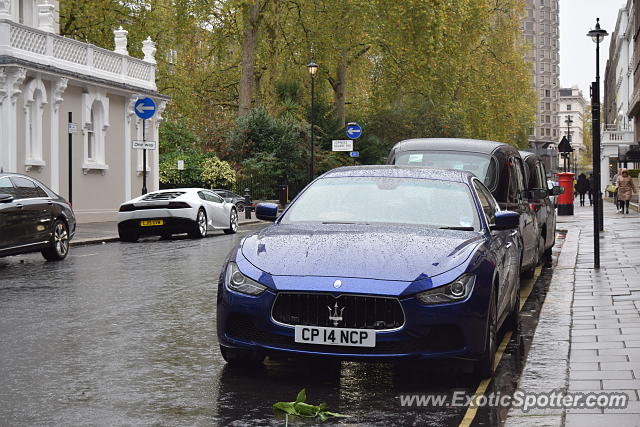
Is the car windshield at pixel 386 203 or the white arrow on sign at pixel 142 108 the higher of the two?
the white arrow on sign at pixel 142 108

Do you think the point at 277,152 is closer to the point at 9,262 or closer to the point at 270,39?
the point at 270,39

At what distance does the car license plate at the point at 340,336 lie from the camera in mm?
6496

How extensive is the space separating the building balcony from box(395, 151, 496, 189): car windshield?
19.2m

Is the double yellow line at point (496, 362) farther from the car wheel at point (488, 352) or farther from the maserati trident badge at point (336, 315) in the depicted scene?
the maserati trident badge at point (336, 315)

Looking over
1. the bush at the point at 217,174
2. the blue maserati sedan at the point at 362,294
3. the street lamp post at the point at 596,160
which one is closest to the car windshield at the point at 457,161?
the street lamp post at the point at 596,160

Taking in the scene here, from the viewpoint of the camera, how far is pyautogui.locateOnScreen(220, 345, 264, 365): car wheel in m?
6.94

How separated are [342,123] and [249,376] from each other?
48.3 meters

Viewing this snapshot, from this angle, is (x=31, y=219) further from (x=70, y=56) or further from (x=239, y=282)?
(x=70, y=56)

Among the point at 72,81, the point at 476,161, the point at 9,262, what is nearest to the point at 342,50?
the point at 72,81

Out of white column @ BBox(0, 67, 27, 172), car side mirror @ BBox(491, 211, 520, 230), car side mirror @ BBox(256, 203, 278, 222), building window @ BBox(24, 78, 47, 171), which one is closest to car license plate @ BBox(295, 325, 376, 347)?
car side mirror @ BBox(491, 211, 520, 230)

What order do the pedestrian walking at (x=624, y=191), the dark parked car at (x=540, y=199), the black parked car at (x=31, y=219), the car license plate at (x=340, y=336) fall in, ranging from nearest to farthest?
the car license plate at (x=340, y=336) < the dark parked car at (x=540, y=199) < the black parked car at (x=31, y=219) < the pedestrian walking at (x=624, y=191)

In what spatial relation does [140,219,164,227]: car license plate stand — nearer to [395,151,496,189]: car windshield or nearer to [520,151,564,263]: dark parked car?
[520,151,564,263]: dark parked car

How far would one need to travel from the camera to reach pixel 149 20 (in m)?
47.6

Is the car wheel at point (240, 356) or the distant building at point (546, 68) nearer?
the car wheel at point (240, 356)
